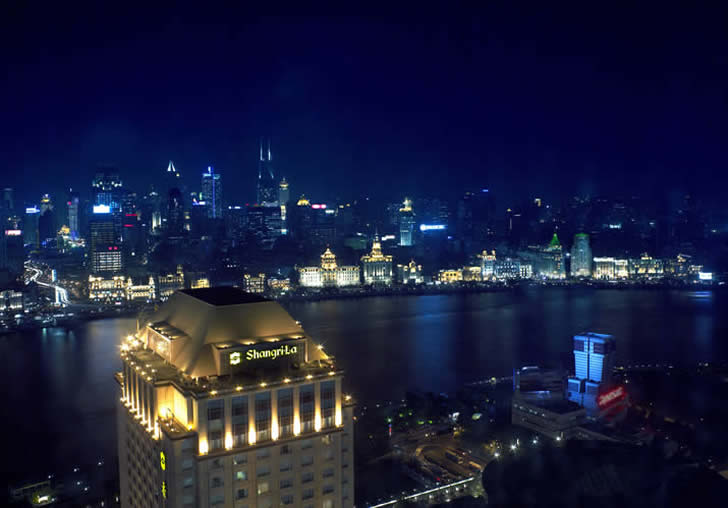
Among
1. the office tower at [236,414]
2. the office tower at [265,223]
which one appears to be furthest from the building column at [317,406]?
the office tower at [265,223]

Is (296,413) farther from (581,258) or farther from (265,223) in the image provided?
(265,223)

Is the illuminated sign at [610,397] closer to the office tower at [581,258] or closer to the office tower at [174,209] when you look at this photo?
the office tower at [581,258]

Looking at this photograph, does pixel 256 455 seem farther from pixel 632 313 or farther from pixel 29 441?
pixel 632 313

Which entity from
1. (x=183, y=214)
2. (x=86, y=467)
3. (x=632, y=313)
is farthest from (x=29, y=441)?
(x=183, y=214)

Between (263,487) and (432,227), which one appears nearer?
(263,487)

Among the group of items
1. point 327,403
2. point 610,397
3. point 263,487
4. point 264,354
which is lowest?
point 610,397

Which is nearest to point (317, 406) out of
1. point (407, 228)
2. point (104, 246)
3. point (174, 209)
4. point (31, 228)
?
point (104, 246)

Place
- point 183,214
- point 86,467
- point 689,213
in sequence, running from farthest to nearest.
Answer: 1. point 183,214
2. point 689,213
3. point 86,467
